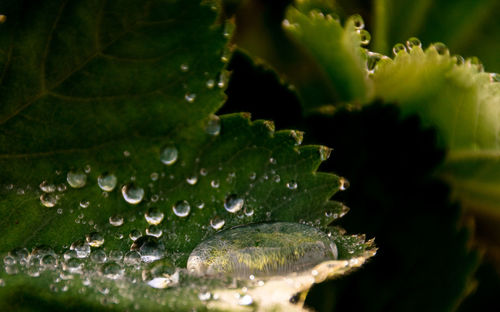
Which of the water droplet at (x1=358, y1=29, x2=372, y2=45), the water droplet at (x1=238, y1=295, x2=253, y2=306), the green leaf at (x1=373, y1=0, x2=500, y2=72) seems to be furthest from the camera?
the green leaf at (x1=373, y1=0, x2=500, y2=72)

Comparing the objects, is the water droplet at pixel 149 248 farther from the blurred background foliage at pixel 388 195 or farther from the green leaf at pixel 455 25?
the green leaf at pixel 455 25

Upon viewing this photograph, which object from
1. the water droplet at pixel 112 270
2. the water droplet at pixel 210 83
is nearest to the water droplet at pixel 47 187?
the water droplet at pixel 112 270

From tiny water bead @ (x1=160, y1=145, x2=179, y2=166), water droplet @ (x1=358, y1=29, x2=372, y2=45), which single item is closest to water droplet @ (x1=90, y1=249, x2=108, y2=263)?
tiny water bead @ (x1=160, y1=145, x2=179, y2=166)

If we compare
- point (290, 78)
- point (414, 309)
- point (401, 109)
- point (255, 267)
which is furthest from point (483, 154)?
point (290, 78)

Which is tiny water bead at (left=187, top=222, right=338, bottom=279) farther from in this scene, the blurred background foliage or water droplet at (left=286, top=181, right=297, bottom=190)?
the blurred background foliage

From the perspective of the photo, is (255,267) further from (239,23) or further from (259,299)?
(239,23)

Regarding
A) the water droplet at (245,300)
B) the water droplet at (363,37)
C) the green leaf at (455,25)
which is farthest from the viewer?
the green leaf at (455,25)
